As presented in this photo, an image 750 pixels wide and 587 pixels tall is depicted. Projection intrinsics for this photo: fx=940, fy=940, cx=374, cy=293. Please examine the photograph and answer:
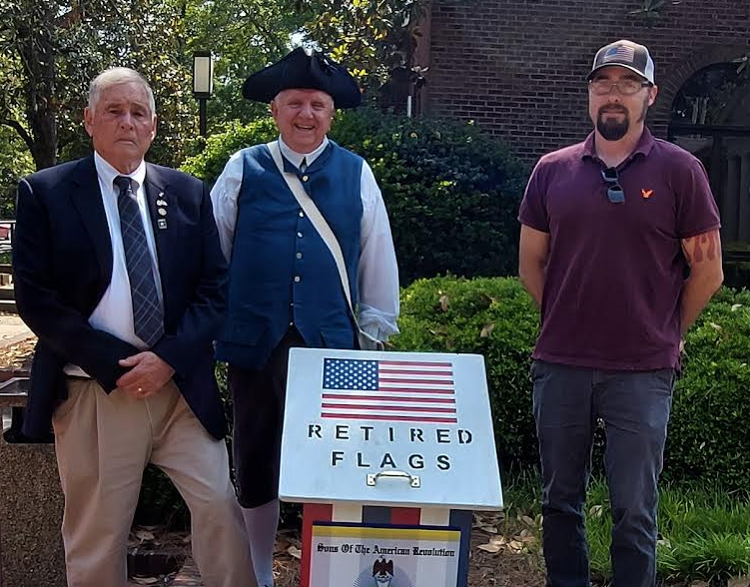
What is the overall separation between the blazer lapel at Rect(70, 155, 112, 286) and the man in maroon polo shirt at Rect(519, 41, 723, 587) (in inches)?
59.0

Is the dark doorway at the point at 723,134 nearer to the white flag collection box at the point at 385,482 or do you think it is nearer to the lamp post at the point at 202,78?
the lamp post at the point at 202,78

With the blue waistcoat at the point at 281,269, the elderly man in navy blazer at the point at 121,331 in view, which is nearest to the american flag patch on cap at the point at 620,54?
the blue waistcoat at the point at 281,269

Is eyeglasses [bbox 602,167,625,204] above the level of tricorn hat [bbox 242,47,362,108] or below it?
below

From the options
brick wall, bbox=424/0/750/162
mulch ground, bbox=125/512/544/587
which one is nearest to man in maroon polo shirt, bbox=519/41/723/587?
mulch ground, bbox=125/512/544/587

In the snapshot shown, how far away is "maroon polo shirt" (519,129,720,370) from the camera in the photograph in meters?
3.12

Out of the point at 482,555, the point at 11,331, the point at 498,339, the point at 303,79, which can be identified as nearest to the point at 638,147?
the point at 303,79

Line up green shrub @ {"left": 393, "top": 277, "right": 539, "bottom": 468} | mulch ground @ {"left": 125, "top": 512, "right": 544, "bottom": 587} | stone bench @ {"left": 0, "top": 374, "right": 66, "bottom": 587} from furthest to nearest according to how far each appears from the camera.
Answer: green shrub @ {"left": 393, "top": 277, "right": 539, "bottom": 468} → mulch ground @ {"left": 125, "top": 512, "right": 544, "bottom": 587} → stone bench @ {"left": 0, "top": 374, "right": 66, "bottom": 587}

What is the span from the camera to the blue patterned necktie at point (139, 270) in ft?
9.68

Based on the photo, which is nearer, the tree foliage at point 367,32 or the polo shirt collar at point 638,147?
the polo shirt collar at point 638,147

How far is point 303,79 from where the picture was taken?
3320 mm

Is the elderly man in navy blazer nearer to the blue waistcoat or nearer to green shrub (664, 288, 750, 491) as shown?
the blue waistcoat

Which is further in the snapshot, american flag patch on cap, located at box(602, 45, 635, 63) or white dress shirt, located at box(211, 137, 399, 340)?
white dress shirt, located at box(211, 137, 399, 340)

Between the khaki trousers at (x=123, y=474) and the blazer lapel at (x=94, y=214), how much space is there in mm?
402

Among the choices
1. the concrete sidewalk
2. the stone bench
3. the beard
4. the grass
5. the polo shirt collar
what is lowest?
the concrete sidewalk
